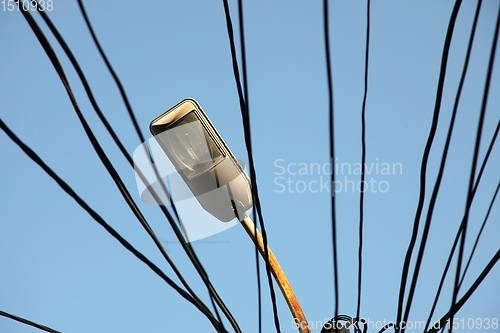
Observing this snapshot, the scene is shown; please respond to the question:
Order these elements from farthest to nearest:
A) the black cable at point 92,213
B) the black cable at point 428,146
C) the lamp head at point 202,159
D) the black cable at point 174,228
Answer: the lamp head at point 202,159, the black cable at point 92,213, the black cable at point 174,228, the black cable at point 428,146

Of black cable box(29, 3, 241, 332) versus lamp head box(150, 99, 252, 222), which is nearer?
black cable box(29, 3, 241, 332)

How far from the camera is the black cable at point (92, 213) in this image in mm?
2137

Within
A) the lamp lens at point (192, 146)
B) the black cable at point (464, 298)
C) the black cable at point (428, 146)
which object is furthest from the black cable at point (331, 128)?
the lamp lens at point (192, 146)

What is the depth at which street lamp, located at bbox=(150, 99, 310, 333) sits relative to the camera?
8.41 ft

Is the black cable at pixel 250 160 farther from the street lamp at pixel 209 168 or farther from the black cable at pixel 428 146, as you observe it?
the black cable at pixel 428 146

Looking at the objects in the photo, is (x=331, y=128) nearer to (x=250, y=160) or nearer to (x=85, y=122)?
(x=250, y=160)

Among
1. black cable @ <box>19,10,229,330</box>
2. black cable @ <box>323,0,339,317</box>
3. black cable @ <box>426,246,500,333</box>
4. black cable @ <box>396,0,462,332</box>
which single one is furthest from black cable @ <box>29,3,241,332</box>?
black cable @ <box>426,246,500,333</box>

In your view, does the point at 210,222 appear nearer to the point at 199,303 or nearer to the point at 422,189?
the point at 199,303

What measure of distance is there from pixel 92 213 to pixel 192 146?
543 mm

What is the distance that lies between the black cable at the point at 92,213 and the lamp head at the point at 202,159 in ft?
1.34

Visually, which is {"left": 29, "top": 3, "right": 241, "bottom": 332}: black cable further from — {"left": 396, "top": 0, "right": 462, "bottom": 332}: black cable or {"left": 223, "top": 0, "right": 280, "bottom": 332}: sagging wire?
{"left": 396, "top": 0, "right": 462, "bottom": 332}: black cable

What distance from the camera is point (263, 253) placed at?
2.63 meters

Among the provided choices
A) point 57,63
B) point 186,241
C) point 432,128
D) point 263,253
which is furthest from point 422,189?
point 57,63

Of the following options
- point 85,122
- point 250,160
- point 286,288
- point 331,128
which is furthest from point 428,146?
point 85,122
